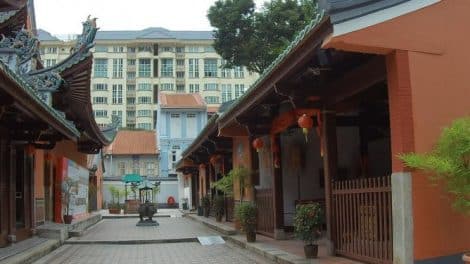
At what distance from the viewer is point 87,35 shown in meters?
15.2

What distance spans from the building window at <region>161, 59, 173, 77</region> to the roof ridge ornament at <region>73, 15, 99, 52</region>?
2786 inches

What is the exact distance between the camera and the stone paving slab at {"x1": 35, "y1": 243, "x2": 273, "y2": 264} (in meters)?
11.6

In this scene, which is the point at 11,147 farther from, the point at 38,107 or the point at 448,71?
the point at 448,71

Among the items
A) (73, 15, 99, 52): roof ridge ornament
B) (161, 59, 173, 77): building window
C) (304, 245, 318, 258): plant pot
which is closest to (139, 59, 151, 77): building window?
(161, 59, 173, 77): building window

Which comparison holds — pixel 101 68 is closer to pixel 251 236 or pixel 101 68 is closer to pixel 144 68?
pixel 144 68

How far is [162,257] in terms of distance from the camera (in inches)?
488

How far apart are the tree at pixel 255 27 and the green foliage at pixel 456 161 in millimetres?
24744

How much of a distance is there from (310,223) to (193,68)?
77.8 m

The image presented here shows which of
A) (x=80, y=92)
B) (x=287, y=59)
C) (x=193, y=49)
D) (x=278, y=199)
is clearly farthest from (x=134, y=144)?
(x=287, y=59)

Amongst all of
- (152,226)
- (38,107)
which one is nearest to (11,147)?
(38,107)

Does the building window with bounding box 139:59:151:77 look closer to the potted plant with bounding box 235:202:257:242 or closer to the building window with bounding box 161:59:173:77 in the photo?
the building window with bounding box 161:59:173:77

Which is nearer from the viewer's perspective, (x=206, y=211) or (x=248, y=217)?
(x=248, y=217)

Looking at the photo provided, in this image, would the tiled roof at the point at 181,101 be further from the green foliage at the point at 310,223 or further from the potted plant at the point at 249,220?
the green foliage at the point at 310,223

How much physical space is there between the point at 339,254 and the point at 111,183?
41.8 metres
